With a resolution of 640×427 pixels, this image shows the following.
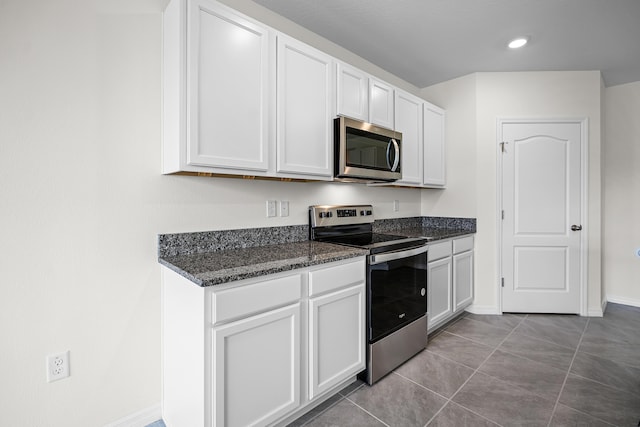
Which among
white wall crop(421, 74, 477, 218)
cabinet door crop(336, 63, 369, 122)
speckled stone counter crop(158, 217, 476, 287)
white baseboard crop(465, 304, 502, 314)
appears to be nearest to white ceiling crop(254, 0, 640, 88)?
white wall crop(421, 74, 477, 218)

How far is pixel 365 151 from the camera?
2.36 m

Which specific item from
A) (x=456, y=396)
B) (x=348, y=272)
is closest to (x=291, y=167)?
(x=348, y=272)

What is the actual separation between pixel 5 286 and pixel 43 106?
2.66 feet

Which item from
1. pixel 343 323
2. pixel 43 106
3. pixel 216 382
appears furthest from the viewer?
pixel 343 323

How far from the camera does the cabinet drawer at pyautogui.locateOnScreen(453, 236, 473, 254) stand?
3.00m

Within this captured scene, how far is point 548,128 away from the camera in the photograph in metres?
3.28

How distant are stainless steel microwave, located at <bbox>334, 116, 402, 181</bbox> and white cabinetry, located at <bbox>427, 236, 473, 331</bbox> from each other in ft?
2.53

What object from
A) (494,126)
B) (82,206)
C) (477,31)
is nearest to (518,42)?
(477,31)

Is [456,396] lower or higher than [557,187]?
lower

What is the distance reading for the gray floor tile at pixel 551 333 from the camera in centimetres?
266

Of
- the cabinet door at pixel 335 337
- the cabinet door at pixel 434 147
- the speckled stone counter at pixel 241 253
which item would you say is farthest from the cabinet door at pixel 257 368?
the cabinet door at pixel 434 147

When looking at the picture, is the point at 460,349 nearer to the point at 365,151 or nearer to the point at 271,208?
the point at 365,151

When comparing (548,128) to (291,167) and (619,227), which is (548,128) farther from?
→ (291,167)

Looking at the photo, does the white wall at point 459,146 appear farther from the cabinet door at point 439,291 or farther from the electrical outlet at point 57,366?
the electrical outlet at point 57,366
